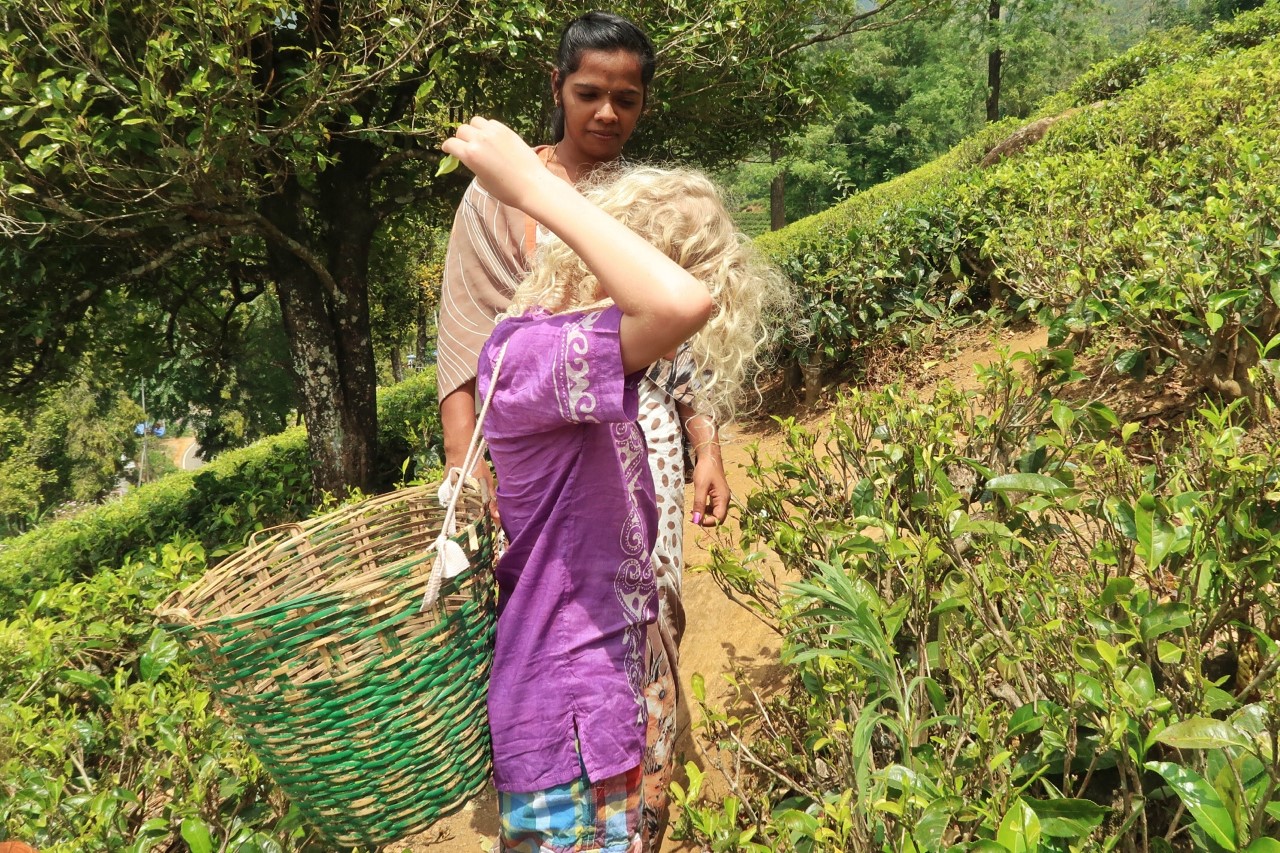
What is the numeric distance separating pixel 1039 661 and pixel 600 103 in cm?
166

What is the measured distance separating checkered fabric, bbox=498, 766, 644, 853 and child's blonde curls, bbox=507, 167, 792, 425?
34.0 inches

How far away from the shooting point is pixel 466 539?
4.32ft

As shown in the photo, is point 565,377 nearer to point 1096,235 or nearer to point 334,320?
point 1096,235

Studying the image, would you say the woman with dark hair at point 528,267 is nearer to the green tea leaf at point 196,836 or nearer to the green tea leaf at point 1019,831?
the green tea leaf at point 196,836

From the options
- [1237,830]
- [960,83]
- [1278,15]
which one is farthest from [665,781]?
[960,83]

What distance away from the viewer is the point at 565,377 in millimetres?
1242

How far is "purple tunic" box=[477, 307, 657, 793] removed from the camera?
1.37m

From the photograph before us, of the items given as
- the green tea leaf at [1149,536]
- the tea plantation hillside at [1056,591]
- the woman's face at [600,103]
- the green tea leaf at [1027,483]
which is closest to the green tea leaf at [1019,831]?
the tea plantation hillside at [1056,591]

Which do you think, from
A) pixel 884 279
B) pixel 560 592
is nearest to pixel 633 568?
pixel 560 592

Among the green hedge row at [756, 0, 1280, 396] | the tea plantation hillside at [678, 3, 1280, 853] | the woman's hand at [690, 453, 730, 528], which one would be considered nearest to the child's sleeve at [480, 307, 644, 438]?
the tea plantation hillside at [678, 3, 1280, 853]

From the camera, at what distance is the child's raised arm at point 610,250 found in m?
1.16

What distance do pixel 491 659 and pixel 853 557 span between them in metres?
0.87

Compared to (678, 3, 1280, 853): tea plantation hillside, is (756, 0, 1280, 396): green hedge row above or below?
above

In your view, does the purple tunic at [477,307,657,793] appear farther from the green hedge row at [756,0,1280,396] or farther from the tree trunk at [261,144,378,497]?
the tree trunk at [261,144,378,497]
